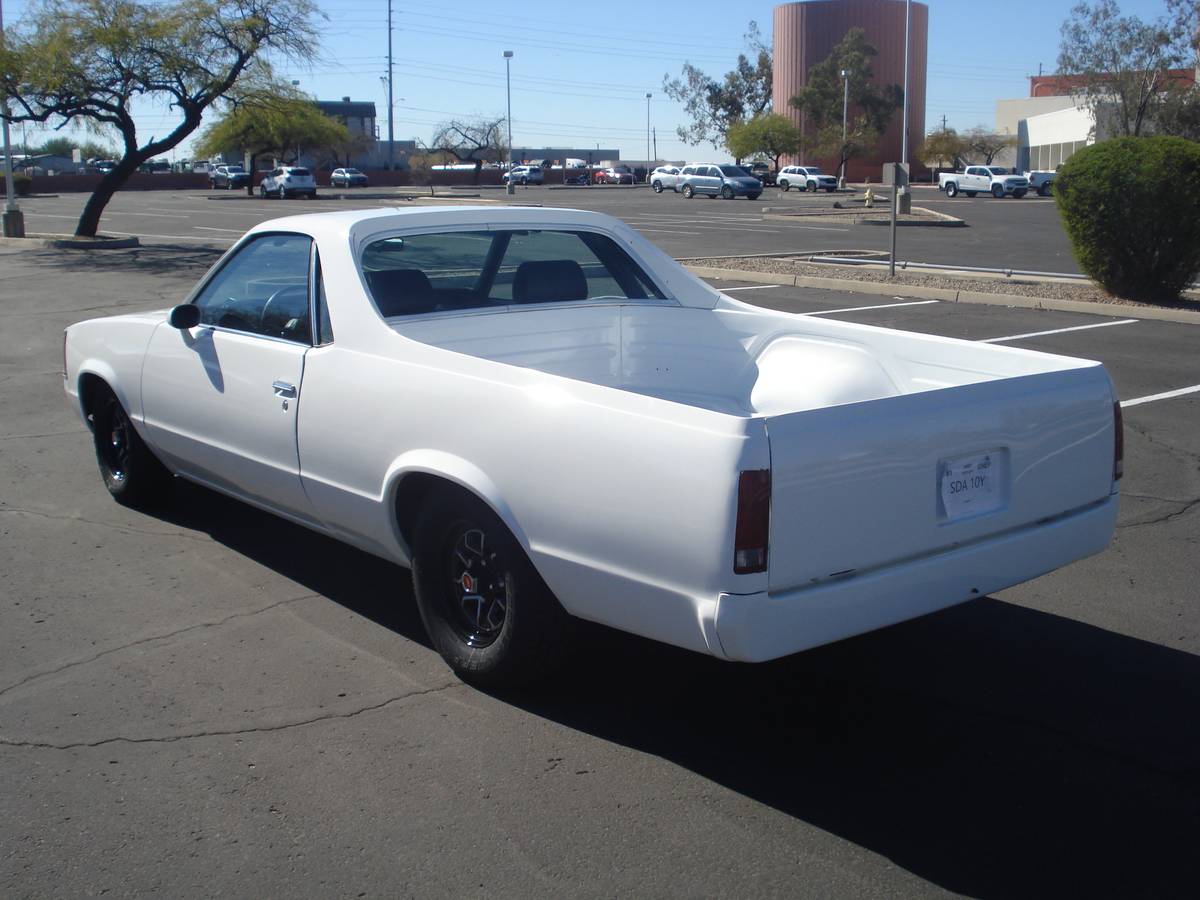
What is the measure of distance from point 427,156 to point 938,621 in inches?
3536

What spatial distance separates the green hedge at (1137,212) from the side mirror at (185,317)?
1253 centimetres

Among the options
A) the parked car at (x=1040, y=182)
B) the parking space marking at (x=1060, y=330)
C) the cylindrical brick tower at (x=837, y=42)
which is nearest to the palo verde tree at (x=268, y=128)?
the parking space marking at (x=1060, y=330)

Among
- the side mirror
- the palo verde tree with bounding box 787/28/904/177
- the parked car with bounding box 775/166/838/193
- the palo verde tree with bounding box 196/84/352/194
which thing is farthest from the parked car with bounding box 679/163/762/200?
the side mirror

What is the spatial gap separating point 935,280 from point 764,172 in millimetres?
77310

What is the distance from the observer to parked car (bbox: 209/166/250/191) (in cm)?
7375

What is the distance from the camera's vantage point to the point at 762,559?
3506mm

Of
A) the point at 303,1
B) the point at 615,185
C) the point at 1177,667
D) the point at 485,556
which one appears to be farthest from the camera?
the point at 615,185

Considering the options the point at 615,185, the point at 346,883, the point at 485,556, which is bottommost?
the point at 346,883

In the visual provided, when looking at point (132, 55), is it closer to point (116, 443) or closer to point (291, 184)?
point (116, 443)

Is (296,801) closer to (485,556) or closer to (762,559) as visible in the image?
(485,556)

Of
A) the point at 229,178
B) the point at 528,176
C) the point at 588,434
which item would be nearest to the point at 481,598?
the point at 588,434

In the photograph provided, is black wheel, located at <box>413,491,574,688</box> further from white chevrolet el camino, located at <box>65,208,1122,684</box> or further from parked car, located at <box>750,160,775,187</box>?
parked car, located at <box>750,160,775,187</box>

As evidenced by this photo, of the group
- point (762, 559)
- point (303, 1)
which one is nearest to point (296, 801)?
point (762, 559)

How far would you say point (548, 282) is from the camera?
19.4 feet
